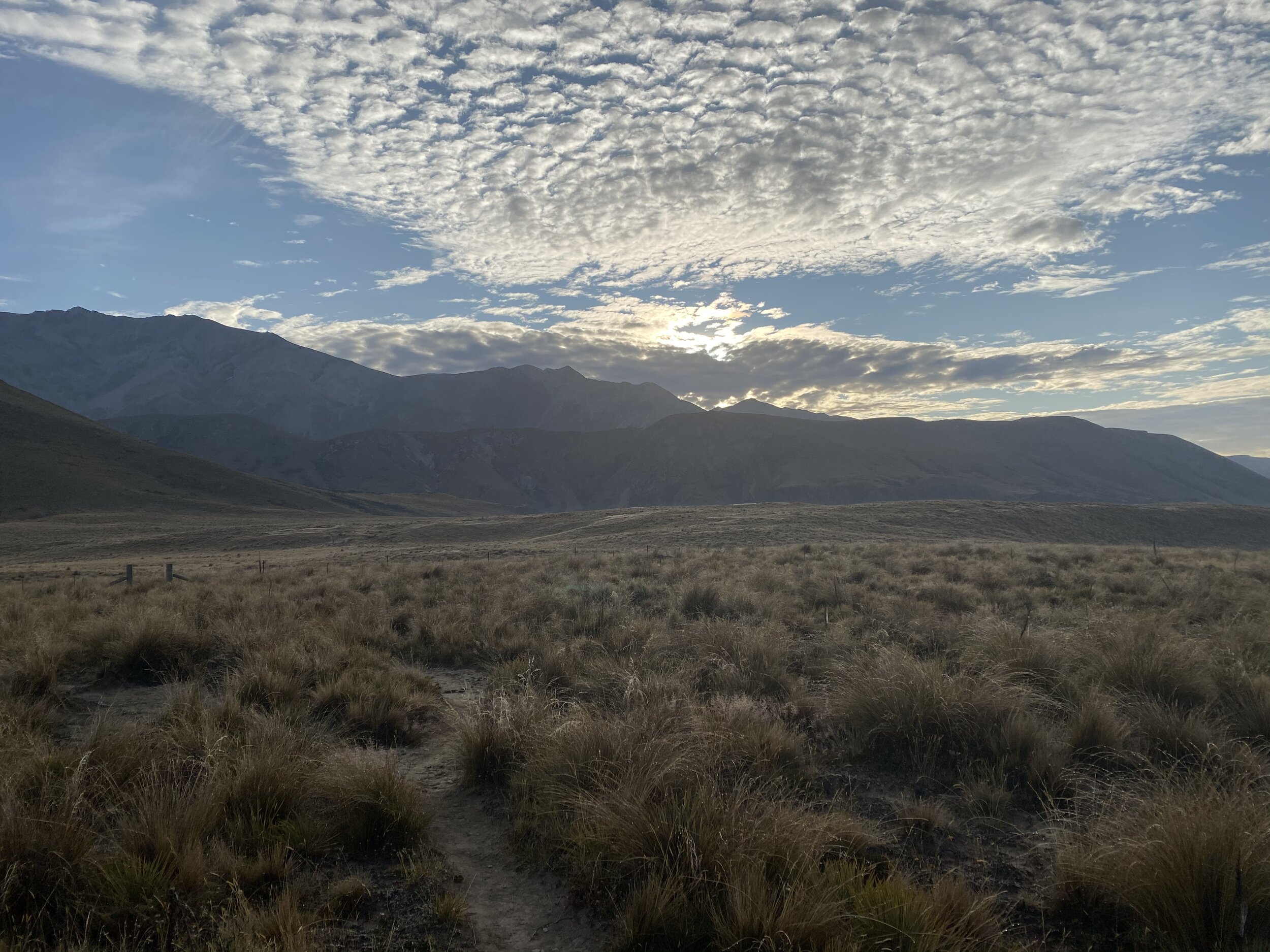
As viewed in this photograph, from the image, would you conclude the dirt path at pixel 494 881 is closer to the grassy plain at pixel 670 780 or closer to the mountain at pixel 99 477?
the grassy plain at pixel 670 780

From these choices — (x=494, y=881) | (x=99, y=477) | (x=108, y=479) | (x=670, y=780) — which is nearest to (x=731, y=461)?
(x=108, y=479)

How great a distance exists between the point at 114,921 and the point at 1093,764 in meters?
6.06

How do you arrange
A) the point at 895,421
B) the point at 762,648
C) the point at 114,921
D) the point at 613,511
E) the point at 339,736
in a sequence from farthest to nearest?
the point at 895,421 → the point at 613,511 → the point at 762,648 → the point at 339,736 → the point at 114,921

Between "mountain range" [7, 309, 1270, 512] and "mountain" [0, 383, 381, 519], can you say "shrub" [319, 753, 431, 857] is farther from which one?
"mountain range" [7, 309, 1270, 512]

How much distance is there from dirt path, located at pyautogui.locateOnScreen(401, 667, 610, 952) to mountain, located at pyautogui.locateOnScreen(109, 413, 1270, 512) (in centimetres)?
13142

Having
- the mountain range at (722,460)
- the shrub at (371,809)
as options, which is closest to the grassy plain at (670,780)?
the shrub at (371,809)

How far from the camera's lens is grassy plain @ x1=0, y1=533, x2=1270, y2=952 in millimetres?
3215

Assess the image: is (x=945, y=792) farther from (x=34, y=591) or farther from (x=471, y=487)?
(x=471, y=487)

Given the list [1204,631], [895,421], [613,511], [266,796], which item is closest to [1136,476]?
[895,421]

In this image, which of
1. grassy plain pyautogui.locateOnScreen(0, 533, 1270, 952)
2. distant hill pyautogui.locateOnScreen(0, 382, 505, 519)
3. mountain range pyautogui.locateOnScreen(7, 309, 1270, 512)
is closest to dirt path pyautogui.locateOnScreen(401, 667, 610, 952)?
grassy plain pyautogui.locateOnScreen(0, 533, 1270, 952)

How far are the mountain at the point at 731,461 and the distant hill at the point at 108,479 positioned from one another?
55.8m

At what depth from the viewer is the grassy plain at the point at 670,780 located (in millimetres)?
3215

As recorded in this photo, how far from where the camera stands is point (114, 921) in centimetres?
313

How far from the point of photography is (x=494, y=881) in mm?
3965
